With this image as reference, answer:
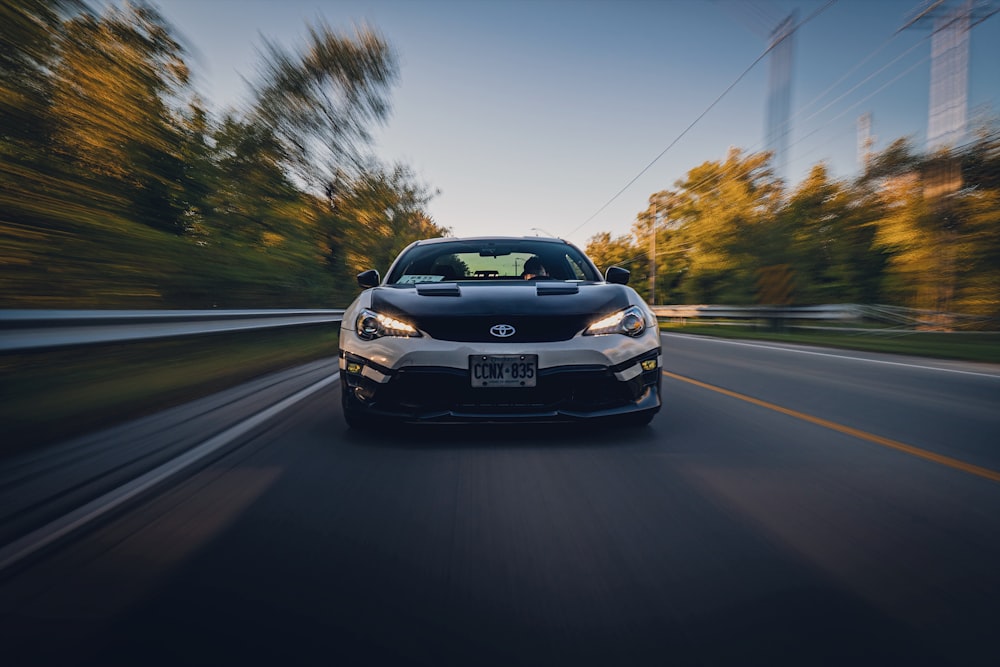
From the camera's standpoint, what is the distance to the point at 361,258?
26.7 m

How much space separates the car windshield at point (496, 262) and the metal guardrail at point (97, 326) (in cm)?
187

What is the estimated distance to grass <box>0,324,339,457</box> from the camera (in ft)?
15.9

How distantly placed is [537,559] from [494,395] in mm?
1593

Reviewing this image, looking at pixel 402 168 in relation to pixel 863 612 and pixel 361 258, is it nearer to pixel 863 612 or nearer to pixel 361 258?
pixel 361 258

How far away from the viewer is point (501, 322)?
4.12 m

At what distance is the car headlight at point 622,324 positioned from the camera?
13.8ft

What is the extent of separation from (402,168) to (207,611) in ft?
111

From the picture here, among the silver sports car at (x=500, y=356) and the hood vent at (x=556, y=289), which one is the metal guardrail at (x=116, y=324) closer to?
the silver sports car at (x=500, y=356)

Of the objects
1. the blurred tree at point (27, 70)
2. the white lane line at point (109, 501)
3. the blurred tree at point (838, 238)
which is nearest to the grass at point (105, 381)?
the white lane line at point (109, 501)

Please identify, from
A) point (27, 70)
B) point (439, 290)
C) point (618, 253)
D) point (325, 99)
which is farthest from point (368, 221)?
point (618, 253)

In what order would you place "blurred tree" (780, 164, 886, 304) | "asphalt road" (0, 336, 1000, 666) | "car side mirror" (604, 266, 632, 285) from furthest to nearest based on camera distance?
1. "blurred tree" (780, 164, 886, 304)
2. "car side mirror" (604, 266, 632, 285)
3. "asphalt road" (0, 336, 1000, 666)

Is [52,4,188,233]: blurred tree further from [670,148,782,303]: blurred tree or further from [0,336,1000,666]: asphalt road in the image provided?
[670,148,782,303]: blurred tree

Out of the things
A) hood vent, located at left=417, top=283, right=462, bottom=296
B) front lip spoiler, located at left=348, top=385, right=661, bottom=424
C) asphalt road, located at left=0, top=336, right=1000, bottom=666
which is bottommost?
asphalt road, located at left=0, top=336, right=1000, bottom=666

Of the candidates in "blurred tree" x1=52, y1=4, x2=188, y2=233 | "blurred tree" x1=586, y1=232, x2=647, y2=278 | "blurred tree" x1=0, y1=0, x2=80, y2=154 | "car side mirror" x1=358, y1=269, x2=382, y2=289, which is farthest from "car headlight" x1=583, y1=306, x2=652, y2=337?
"blurred tree" x1=586, y1=232, x2=647, y2=278
